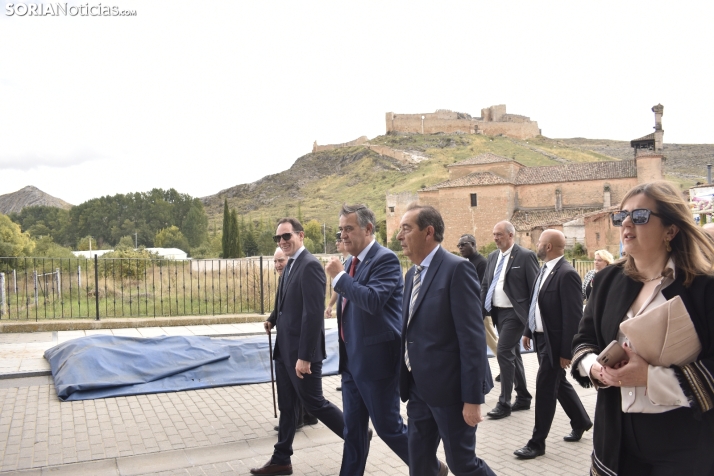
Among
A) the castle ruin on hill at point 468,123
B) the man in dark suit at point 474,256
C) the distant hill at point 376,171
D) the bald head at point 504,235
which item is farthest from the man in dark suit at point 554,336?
the castle ruin on hill at point 468,123

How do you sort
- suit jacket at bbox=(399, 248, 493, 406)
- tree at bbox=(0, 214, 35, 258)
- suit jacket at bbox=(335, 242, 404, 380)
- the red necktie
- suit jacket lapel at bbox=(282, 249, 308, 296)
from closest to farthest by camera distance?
suit jacket at bbox=(399, 248, 493, 406)
suit jacket at bbox=(335, 242, 404, 380)
the red necktie
suit jacket lapel at bbox=(282, 249, 308, 296)
tree at bbox=(0, 214, 35, 258)

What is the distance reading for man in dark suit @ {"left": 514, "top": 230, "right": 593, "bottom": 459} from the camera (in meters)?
5.20

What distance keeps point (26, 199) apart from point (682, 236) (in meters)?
201

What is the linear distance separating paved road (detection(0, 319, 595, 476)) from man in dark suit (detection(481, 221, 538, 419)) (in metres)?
0.28

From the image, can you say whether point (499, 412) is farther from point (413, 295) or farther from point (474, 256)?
point (413, 295)

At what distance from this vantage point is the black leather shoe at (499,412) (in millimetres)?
6449

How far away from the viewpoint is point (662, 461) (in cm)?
240

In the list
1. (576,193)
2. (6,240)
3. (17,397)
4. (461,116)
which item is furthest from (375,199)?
(17,397)

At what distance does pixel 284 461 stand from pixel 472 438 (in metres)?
2.02

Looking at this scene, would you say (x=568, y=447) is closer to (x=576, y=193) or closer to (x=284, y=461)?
(x=284, y=461)

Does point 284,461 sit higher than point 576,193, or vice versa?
point 576,193

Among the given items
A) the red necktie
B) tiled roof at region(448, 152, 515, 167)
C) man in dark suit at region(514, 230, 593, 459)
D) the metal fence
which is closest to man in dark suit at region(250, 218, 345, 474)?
the red necktie

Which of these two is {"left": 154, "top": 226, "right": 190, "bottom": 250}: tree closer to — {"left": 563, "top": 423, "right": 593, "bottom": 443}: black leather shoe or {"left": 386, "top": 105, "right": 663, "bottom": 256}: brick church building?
{"left": 386, "top": 105, "right": 663, "bottom": 256}: brick church building

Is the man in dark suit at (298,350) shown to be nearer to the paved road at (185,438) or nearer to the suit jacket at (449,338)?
the paved road at (185,438)
